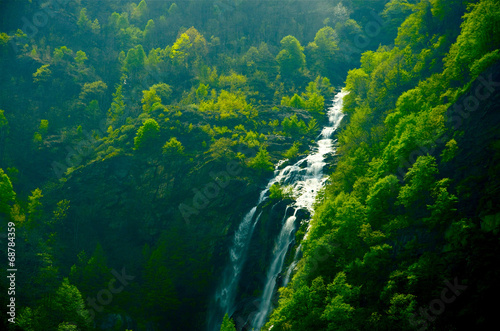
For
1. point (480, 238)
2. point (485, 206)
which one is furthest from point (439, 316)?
point (485, 206)

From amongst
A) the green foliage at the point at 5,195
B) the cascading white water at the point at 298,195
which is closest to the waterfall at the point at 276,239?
the cascading white water at the point at 298,195

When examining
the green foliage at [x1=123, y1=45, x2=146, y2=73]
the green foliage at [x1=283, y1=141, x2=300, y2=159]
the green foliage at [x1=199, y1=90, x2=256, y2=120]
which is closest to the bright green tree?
the green foliage at [x1=283, y1=141, x2=300, y2=159]

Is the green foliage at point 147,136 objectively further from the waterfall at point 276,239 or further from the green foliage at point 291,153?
the green foliage at point 291,153

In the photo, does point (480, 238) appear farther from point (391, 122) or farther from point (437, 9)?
point (437, 9)

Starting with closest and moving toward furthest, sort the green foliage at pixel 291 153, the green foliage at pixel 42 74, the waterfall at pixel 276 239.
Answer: the waterfall at pixel 276 239 < the green foliage at pixel 291 153 < the green foliage at pixel 42 74

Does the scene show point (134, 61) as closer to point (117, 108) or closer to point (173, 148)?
point (117, 108)

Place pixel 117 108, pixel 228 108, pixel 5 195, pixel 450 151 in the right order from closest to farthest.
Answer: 1. pixel 450 151
2. pixel 5 195
3. pixel 228 108
4. pixel 117 108

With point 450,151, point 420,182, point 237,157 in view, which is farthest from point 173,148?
point 450,151
